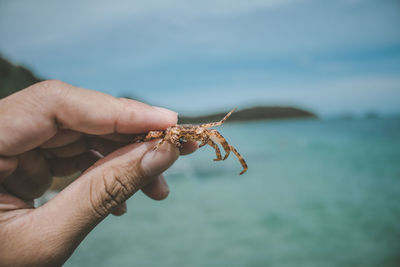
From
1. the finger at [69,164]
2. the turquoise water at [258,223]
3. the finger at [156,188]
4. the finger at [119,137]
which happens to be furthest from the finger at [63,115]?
the turquoise water at [258,223]

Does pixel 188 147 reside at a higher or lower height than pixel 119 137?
higher

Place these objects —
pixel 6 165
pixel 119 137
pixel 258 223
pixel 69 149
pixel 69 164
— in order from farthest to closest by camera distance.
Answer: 1. pixel 258 223
2. pixel 69 164
3. pixel 69 149
4. pixel 119 137
5. pixel 6 165

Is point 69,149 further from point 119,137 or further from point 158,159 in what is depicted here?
point 158,159

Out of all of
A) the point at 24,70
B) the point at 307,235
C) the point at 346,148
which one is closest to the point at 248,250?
the point at 307,235

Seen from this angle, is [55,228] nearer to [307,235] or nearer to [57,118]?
[57,118]

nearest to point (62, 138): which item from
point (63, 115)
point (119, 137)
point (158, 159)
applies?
point (119, 137)

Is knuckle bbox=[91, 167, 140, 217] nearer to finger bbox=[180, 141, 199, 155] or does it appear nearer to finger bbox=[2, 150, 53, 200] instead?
finger bbox=[180, 141, 199, 155]
